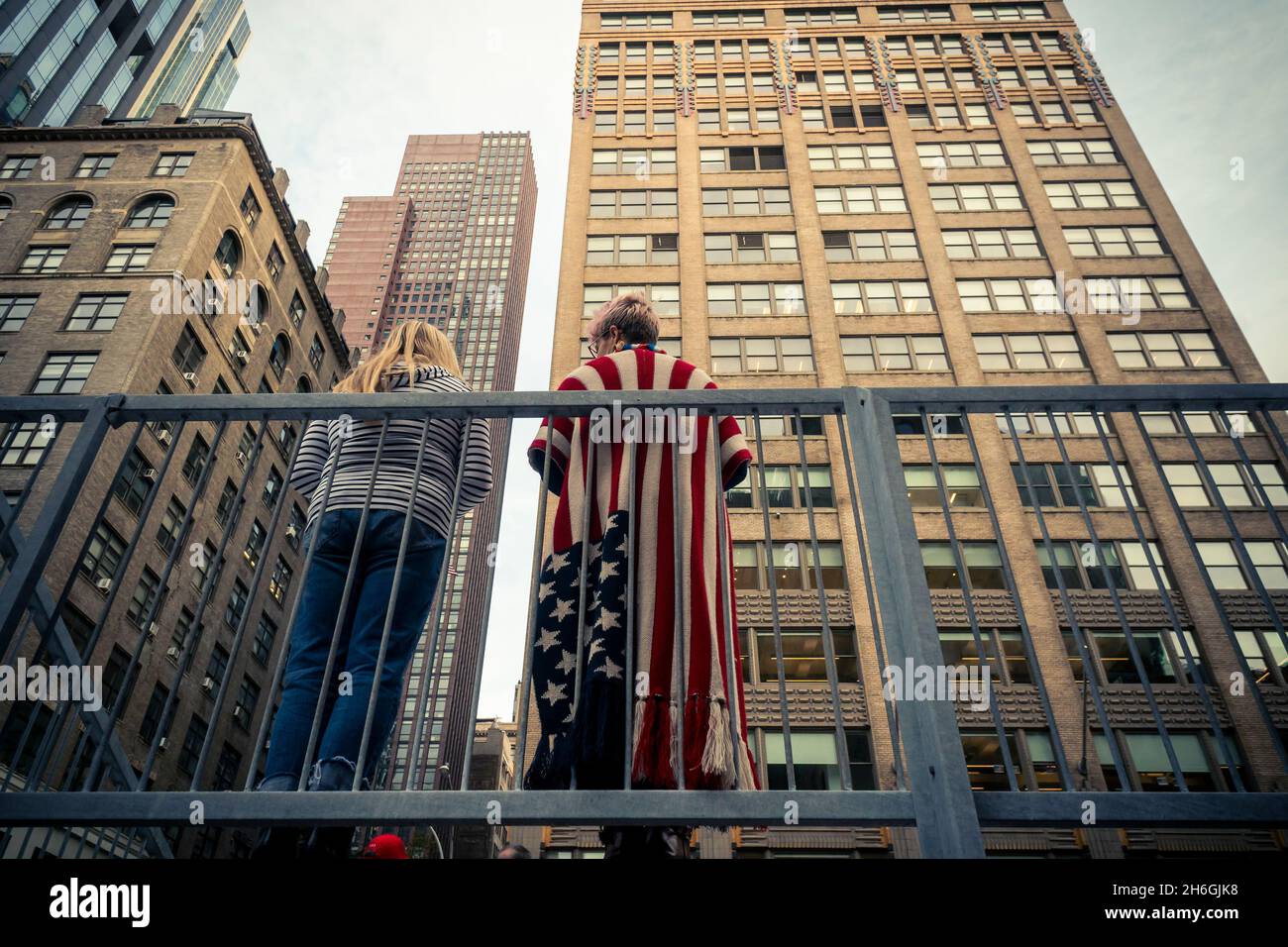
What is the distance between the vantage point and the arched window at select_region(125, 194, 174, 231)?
3547 centimetres

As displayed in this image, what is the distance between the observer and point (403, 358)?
13.2ft

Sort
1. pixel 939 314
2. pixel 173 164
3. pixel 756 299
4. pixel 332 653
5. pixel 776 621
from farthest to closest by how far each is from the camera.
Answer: pixel 173 164 < pixel 756 299 < pixel 939 314 < pixel 776 621 < pixel 332 653

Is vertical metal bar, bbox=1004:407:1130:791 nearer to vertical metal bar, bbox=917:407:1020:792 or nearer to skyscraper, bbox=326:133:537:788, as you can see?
vertical metal bar, bbox=917:407:1020:792

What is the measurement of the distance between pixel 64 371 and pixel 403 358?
34787 millimetres

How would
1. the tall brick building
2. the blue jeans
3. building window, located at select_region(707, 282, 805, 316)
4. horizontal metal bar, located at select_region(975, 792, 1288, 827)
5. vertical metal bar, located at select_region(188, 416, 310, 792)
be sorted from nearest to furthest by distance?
horizontal metal bar, located at select_region(975, 792, 1288, 827) < vertical metal bar, located at select_region(188, 416, 310, 792) < the blue jeans < the tall brick building < building window, located at select_region(707, 282, 805, 316)

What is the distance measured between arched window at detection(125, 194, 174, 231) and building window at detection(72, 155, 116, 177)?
3345 millimetres

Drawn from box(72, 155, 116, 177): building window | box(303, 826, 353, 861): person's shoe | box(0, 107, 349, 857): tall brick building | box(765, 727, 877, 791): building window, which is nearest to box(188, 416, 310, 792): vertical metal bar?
box(303, 826, 353, 861): person's shoe

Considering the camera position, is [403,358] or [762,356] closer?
[403,358]

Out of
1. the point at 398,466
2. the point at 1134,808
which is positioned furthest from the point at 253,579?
the point at 1134,808

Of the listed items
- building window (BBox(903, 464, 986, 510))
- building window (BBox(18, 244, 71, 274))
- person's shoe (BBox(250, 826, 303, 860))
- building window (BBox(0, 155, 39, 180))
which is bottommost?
person's shoe (BBox(250, 826, 303, 860))

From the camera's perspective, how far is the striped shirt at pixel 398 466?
3.39 meters

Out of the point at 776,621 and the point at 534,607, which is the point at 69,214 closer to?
the point at 534,607

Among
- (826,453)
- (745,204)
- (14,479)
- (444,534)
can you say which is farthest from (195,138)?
(444,534)

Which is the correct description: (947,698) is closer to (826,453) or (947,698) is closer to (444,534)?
(444,534)
